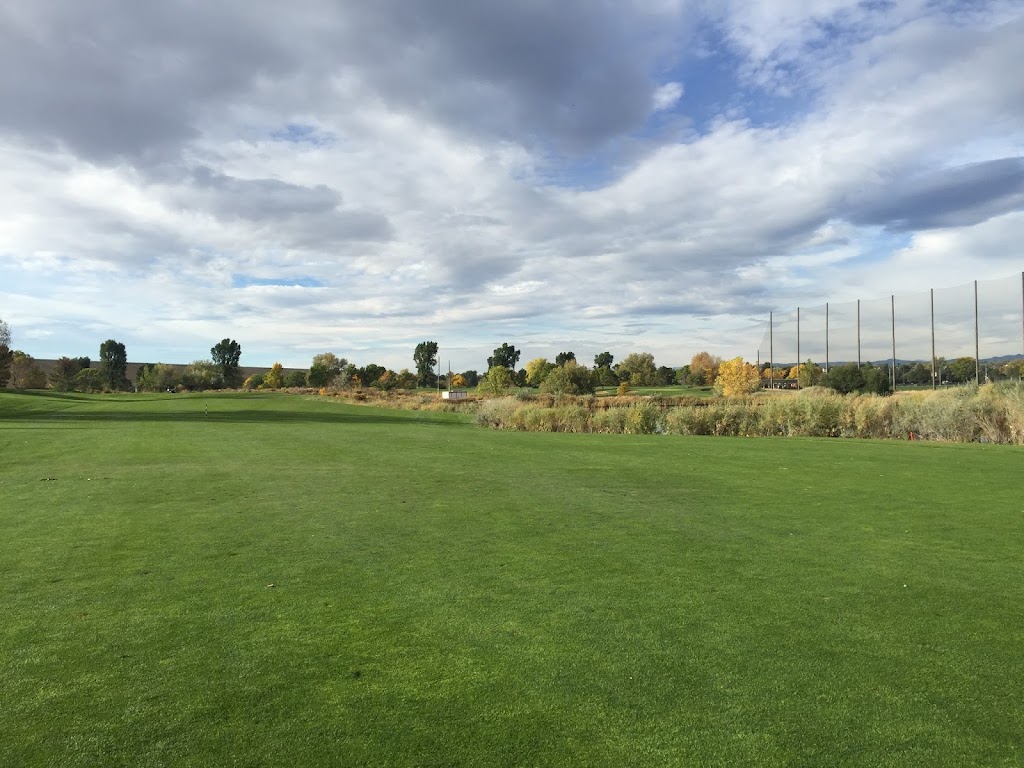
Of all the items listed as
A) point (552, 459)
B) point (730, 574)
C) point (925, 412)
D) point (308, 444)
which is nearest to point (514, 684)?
point (730, 574)

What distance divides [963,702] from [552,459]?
1088cm

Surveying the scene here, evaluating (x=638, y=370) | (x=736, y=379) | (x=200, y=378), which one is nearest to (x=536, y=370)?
(x=638, y=370)

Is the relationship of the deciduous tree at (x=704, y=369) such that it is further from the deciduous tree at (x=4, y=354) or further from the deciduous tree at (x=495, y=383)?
the deciduous tree at (x=4, y=354)

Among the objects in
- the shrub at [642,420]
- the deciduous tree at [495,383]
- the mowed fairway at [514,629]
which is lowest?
the mowed fairway at [514,629]

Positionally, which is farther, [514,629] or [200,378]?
Answer: [200,378]

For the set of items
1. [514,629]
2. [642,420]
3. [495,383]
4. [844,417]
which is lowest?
[514,629]

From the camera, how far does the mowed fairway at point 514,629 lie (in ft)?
9.24

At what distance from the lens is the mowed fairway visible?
2.82 m

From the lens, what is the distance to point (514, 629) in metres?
4.01

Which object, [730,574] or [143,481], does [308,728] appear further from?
[143,481]

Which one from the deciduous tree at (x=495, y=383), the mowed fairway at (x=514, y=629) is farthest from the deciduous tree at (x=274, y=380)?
the mowed fairway at (x=514, y=629)

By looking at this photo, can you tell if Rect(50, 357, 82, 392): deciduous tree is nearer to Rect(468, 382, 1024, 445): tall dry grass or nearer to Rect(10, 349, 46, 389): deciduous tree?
Rect(10, 349, 46, 389): deciduous tree

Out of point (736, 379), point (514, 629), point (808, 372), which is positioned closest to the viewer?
point (514, 629)

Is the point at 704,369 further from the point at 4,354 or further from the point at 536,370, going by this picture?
the point at 4,354
